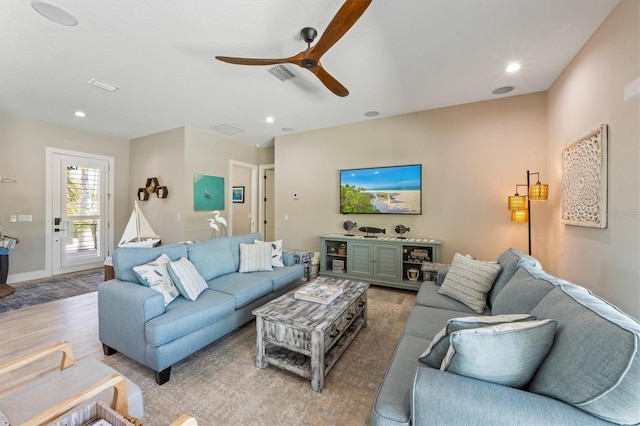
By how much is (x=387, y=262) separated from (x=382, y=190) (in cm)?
125

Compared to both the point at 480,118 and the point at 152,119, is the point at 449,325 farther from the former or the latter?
the point at 152,119

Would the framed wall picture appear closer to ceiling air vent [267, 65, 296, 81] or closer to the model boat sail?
the model boat sail

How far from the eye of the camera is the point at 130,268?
232 centimetres

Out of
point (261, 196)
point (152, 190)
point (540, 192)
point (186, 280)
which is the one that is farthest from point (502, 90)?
point (152, 190)

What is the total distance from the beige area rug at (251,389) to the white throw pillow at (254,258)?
906 mm

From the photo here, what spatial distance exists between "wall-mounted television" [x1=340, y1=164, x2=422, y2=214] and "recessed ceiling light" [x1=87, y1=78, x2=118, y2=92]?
3.55 m

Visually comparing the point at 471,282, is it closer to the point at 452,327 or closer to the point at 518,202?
the point at 452,327

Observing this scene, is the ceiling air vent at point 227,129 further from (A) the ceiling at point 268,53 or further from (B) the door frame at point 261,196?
(B) the door frame at point 261,196

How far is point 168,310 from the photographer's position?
6.89 ft

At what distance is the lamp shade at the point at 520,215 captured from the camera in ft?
11.3

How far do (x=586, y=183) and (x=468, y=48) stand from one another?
1721 millimetres

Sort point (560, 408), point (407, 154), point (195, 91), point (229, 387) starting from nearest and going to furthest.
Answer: point (560, 408) → point (229, 387) → point (195, 91) → point (407, 154)

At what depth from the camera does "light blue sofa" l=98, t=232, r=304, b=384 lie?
1.92m

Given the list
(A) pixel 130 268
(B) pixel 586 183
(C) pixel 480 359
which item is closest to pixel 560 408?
(C) pixel 480 359
